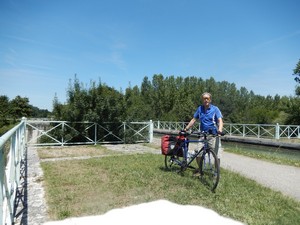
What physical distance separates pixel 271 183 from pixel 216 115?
6.14ft

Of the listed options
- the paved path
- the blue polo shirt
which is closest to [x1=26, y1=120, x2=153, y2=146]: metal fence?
the paved path

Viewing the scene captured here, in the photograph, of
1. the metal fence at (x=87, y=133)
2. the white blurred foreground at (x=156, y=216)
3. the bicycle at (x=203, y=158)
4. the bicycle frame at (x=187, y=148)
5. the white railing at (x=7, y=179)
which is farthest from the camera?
the metal fence at (x=87, y=133)

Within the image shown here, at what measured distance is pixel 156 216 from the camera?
3.76 m

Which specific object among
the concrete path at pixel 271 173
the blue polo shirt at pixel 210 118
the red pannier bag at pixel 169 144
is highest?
the blue polo shirt at pixel 210 118

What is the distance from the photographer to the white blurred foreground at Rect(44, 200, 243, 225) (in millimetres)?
3555

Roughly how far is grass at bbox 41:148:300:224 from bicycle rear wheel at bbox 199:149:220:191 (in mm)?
157

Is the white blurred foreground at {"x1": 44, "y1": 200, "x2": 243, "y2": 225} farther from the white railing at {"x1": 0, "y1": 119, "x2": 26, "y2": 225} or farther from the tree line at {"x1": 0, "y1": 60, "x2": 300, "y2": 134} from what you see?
the tree line at {"x1": 0, "y1": 60, "x2": 300, "y2": 134}

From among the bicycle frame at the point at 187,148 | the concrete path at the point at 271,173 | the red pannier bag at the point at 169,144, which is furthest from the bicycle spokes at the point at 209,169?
the concrete path at the point at 271,173

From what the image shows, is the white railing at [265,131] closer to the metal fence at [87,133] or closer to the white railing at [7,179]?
the metal fence at [87,133]

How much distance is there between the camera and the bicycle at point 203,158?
16.7 feet

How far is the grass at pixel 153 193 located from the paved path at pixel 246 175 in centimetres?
16

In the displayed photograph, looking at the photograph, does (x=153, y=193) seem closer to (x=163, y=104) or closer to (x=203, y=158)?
(x=203, y=158)

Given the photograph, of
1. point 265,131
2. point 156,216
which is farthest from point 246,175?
point 265,131

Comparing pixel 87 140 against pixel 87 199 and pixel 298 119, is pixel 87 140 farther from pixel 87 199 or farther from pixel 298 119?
pixel 298 119
